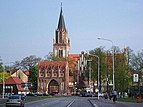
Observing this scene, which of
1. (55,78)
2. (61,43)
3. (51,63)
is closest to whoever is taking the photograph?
(55,78)

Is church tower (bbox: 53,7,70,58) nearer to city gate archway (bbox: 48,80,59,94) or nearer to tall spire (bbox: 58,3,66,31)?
tall spire (bbox: 58,3,66,31)

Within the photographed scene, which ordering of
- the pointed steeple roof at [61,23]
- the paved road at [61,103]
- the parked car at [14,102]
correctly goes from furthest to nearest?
1. the pointed steeple roof at [61,23]
2. the paved road at [61,103]
3. the parked car at [14,102]

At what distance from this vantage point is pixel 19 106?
43.9 m

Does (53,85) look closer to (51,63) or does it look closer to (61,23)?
(51,63)

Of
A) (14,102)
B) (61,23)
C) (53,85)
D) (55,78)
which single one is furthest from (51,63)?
(14,102)

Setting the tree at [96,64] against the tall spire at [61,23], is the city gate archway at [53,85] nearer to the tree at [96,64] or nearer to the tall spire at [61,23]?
the tall spire at [61,23]

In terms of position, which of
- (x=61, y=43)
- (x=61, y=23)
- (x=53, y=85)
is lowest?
(x=53, y=85)

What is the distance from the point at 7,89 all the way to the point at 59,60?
3414cm

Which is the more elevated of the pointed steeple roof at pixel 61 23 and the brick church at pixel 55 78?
the pointed steeple roof at pixel 61 23

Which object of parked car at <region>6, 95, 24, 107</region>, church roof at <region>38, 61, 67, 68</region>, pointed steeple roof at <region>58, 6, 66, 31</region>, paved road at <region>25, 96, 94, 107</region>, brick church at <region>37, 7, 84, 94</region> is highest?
pointed steeple roof at <region>58, 6, 66, 31</region>

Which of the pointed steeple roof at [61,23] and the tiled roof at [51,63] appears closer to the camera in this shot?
the tiled roof at [51,63]

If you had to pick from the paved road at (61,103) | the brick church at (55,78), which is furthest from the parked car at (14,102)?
the brick church at (55,78)

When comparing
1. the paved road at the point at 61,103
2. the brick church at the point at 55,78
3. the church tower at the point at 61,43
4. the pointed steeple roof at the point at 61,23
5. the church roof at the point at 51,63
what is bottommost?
the paved road at the point at 61,103

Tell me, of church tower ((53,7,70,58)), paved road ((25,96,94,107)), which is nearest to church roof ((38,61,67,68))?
church tower ((53,7,70,58))
